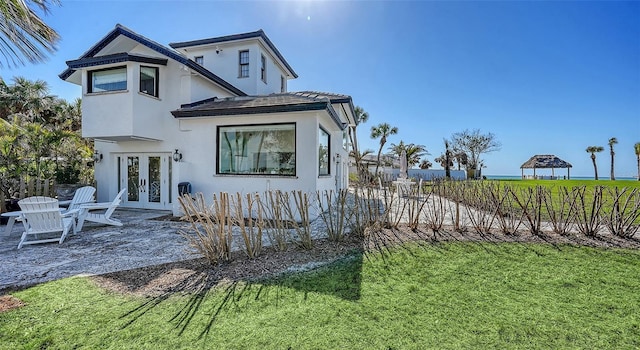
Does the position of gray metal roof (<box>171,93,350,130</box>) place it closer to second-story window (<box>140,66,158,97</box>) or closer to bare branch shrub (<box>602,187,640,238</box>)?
second-story window (<box>140,66,158,97</box>)

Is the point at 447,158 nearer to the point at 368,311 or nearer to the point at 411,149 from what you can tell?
the point at 411,149

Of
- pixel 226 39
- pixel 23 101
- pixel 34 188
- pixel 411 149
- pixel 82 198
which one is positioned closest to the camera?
pixel 82 198

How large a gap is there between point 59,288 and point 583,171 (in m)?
58.7

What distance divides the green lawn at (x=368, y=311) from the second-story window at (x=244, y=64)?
46.0ft

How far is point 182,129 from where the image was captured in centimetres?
1149

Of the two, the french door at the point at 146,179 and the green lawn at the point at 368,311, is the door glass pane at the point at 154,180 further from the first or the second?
the green lawn at the point at 368,311

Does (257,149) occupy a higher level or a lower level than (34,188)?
higher

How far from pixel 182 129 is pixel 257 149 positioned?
11.3ft

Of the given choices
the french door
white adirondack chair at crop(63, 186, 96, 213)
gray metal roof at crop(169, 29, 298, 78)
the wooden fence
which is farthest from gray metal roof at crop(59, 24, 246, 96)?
white adirondack chair at crop(63, 186, 96, 213)

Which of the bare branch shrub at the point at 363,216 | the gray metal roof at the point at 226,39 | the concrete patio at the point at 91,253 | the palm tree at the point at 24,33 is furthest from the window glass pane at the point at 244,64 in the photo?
the palm tree at the point at 24,33

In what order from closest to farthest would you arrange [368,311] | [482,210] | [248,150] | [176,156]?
1. [368,311]
2. [482,210]
3. [248,150]
4. [176,156]

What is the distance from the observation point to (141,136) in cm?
1143

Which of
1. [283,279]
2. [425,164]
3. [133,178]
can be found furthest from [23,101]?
[425,164]

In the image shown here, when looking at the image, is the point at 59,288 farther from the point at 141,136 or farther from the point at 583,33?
the point at 583,33
